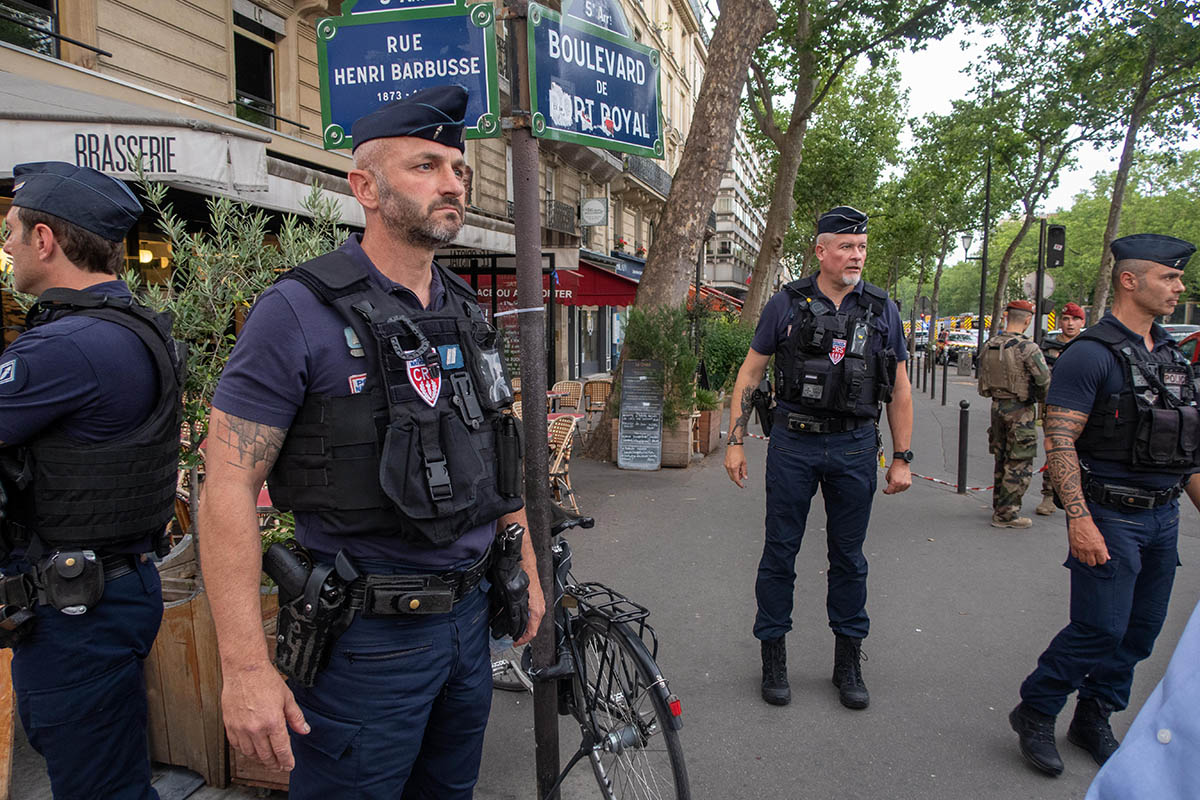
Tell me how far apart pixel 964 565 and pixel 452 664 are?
516 cm

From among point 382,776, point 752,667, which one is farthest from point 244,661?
point 752,667

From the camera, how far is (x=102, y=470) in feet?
6.89

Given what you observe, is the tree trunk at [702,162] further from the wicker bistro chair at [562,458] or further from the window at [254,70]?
the window at [254,70]

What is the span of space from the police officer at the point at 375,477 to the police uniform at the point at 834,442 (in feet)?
6.97

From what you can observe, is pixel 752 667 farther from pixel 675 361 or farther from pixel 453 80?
pixel 675 361

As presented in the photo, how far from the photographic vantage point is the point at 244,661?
154 cm

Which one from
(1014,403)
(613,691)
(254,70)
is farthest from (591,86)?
(254,70)

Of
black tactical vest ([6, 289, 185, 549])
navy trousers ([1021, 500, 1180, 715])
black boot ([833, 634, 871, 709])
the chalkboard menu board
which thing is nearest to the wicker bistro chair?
the chalkboard menu board

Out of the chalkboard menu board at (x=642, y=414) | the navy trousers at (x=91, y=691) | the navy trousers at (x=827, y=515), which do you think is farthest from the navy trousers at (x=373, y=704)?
the chalkboard menu board at (x=642, y=414)

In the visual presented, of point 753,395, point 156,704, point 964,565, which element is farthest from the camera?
point 964,565

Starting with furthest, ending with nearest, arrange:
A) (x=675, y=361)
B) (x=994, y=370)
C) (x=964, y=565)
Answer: (x=675, y=361) → (x=994, y=370) → (x=964, y=565)

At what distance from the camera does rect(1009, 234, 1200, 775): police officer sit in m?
3.08

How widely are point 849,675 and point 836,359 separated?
151 centimetres

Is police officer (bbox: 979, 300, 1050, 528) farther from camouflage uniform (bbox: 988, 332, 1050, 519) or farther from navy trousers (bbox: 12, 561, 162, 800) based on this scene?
navy trousers (bbox: 12, 561, 162, 800)
